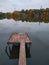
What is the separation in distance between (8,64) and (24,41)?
12.2 m

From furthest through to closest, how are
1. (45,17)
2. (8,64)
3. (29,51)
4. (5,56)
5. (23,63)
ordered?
(45,17) < (29,51) < (5,56) < (8,64) < (23,63)

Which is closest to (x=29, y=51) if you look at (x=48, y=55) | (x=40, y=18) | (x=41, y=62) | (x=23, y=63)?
(x=48, y=55)

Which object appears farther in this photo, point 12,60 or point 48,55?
point 48,55

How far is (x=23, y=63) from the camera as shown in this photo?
30.2m

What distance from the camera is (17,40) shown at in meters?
49.3

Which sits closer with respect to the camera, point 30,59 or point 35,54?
point 30,59

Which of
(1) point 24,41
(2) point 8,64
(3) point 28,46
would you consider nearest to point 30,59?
(2) point 8,64

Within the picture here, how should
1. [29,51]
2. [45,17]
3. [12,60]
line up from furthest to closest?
[45,17] < [29,51] < [12,60]

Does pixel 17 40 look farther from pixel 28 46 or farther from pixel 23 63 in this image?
pixel 23 63

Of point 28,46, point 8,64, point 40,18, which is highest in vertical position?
point 40,18

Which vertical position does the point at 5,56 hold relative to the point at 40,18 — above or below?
below

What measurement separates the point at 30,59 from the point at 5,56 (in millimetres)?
7041

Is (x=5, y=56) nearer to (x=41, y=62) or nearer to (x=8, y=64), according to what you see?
(x=8, y=64)

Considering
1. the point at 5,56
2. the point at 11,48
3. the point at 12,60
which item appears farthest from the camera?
the point at 11,48
